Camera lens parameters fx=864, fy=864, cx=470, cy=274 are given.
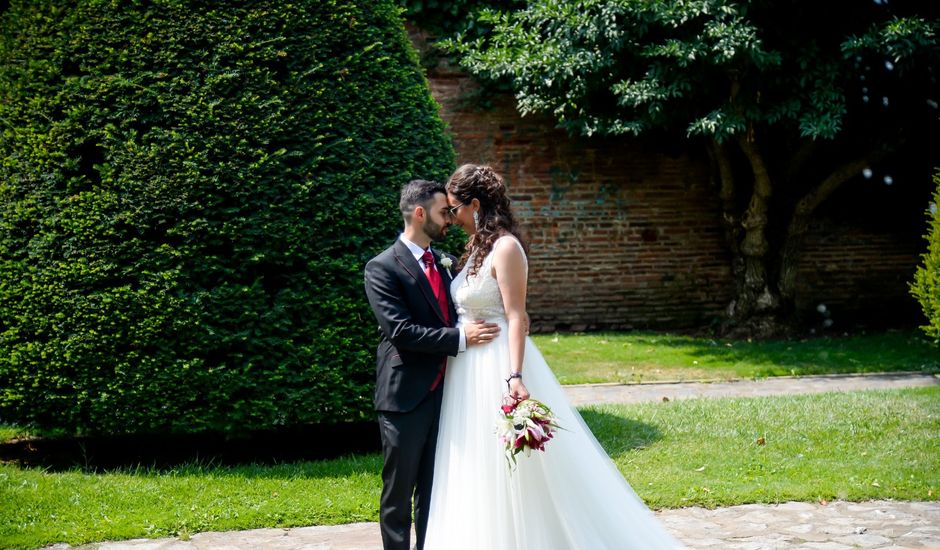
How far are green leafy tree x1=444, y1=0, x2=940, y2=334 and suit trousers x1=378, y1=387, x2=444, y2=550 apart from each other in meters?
7.11

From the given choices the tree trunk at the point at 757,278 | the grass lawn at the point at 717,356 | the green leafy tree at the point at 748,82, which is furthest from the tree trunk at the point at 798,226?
the grass lawn at the point at 717,356

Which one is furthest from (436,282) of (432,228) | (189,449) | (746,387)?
(746,387)

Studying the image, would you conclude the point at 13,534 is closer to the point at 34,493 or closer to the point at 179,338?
the point at 34,493

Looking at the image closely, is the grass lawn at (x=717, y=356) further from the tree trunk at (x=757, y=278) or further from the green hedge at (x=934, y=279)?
the green hedge at (x=934, y=279)

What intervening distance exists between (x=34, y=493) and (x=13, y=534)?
0.73 metres

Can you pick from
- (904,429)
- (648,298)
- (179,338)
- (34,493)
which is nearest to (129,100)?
(179,338)

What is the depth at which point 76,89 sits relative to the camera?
249 inches

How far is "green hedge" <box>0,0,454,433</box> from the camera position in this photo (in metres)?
6.25

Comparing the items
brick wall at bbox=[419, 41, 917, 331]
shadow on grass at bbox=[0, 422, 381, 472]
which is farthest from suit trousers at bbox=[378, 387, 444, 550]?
brick wall at bbox=[419, 41, 917, 331]

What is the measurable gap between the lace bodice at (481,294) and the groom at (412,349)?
7 centimetres

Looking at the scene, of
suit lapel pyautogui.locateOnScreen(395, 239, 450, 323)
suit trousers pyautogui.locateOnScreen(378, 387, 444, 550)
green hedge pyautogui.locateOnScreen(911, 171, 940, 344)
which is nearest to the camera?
suit trousers pyautogui.locateOnScreen(378, 387, 444, 550)

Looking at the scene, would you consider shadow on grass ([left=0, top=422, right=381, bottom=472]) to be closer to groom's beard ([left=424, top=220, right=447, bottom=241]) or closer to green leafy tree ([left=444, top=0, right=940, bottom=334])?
groom's beard ([left=424, top=220, right=447, bottom=241])

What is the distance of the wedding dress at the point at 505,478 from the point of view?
4.20 m

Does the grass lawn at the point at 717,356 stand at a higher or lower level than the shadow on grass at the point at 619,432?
higher
